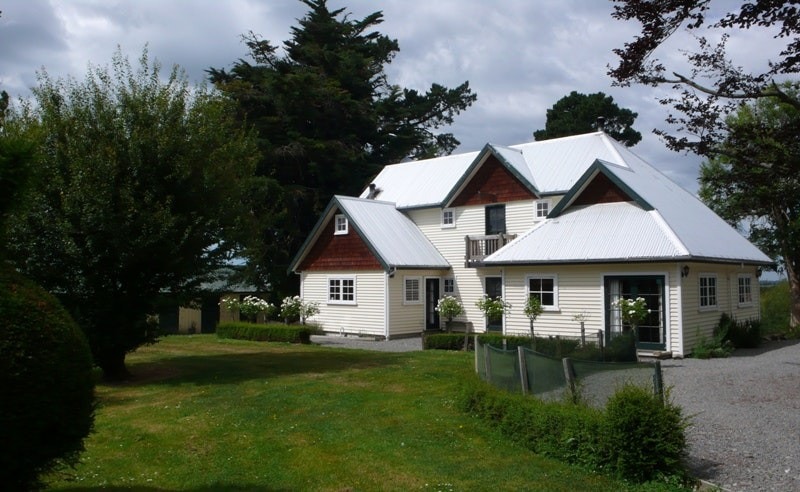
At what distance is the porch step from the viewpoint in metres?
19.7

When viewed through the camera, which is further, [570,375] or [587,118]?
[587,118]

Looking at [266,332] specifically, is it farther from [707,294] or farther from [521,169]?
[707,294]

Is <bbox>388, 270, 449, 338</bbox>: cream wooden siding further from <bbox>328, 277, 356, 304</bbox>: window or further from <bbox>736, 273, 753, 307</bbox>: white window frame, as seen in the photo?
<bbox>736, 273, 753, 307</bbox>: white window frame

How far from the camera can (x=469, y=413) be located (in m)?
10.9

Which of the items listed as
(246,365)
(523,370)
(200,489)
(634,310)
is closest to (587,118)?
(634,310)

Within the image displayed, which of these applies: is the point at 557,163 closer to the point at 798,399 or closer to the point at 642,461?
the point at 798,399

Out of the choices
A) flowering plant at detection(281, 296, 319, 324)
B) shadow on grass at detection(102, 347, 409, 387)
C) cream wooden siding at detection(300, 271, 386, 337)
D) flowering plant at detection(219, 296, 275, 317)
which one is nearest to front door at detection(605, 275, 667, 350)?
shadow on grass at detection(102, 347, 409, 387)

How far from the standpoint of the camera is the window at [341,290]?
28156mm

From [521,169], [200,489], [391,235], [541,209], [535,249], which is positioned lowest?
[200,489]

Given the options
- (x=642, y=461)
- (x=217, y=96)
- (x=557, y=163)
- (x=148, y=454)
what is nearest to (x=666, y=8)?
(x=642, y=461)

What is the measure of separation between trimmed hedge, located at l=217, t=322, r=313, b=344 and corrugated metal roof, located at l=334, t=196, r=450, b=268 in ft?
13.6

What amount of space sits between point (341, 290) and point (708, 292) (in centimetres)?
1413

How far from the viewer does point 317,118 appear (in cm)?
4109

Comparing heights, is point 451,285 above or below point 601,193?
below
